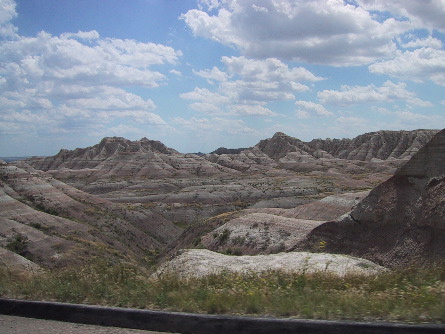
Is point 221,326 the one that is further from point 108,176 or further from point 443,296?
point 108,176

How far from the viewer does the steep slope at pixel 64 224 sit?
4238 centimetres

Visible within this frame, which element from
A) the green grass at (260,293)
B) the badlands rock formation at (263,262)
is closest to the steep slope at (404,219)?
the badlands rock formation at (263,262)

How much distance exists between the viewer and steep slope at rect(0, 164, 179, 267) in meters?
42.4

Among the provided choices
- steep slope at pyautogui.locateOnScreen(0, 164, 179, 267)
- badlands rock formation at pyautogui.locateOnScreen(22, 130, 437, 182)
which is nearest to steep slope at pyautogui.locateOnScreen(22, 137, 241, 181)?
badlands rock formation at pyautogui.locateOnScreen(22, 130, 437, 182)

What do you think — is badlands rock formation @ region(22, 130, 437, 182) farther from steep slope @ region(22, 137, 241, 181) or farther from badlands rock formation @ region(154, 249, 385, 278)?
badlands rock formation @ region(154, 249, 385, 278)

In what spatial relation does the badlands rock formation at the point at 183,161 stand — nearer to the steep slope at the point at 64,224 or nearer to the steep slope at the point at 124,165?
the steep slope at the point at 124,165

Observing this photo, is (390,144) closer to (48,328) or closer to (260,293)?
(260,293)

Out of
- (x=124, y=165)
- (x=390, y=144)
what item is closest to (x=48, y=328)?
(x=124, y=165)

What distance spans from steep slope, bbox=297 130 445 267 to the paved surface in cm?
1311

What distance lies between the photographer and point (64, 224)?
52.8m

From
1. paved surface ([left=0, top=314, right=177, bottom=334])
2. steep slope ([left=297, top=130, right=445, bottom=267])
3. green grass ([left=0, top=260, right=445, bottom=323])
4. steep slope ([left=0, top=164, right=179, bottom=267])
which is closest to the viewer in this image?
green grass ([left=0, top=260, right=445, bottom=323])

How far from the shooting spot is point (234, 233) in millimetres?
34375

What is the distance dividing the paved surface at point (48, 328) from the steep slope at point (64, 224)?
34.0 metres

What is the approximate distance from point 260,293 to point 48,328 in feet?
11.0
